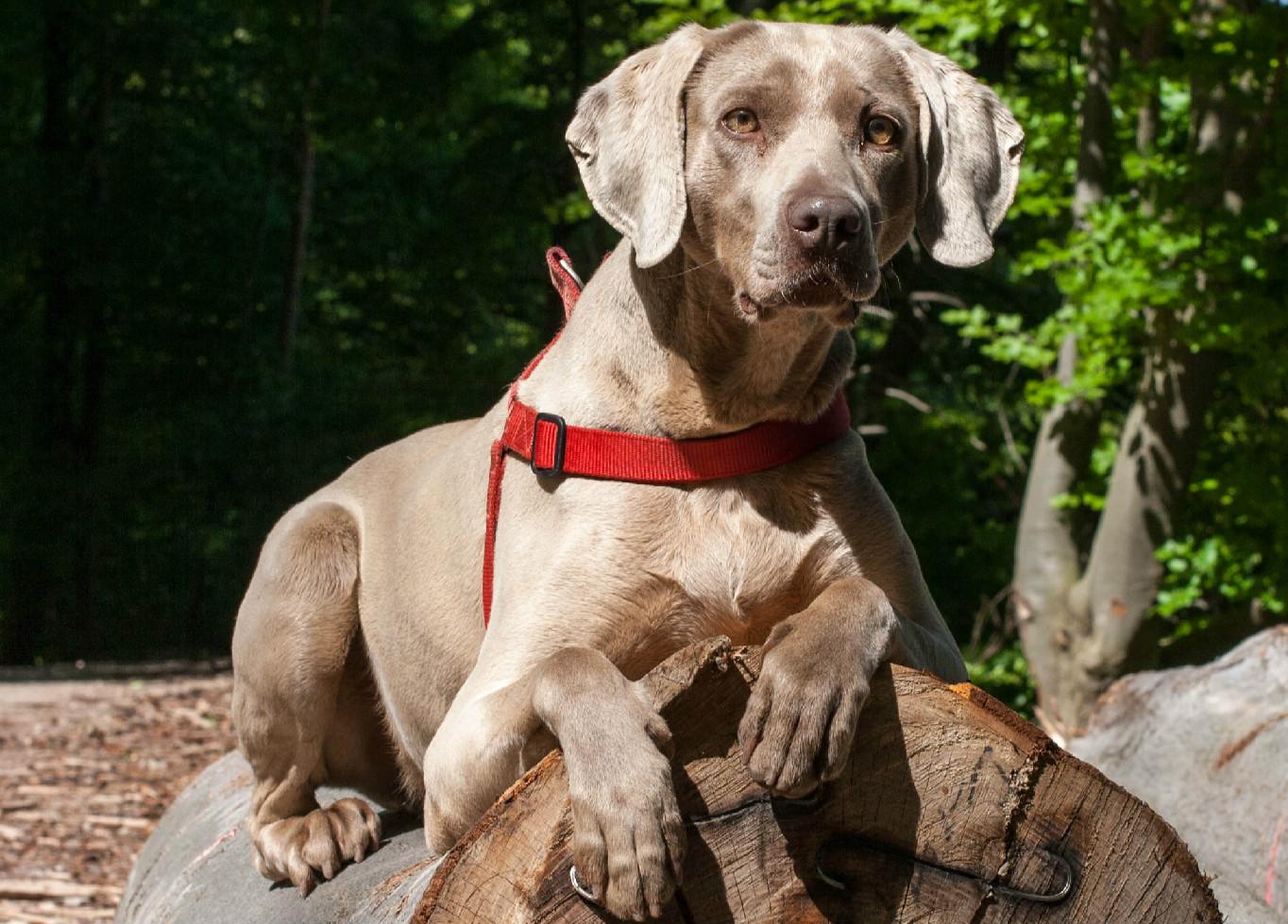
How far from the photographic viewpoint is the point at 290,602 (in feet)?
12.8

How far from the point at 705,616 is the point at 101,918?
12.7ft

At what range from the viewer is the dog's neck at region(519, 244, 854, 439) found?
312 cm

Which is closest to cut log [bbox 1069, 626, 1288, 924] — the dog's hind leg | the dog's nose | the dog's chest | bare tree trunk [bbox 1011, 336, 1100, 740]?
the dog's chest

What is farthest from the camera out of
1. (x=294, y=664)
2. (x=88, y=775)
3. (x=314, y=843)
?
(x=88, y=775)

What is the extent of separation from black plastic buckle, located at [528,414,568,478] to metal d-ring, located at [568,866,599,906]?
102 cm

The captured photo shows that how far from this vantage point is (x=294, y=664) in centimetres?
384

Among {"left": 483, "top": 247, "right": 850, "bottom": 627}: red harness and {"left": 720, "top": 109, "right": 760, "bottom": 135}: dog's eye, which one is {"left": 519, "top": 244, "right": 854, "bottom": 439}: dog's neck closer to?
{"left": 483, "top": 247, "right": 850, "bottom": 627}: red harness

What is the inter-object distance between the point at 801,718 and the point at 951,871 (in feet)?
1.26

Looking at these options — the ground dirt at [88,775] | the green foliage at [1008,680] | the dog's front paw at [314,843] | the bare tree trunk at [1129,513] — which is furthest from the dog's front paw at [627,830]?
the green foliage at [1008,680]

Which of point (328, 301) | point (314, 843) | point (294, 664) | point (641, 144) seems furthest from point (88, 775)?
point (328, 301)

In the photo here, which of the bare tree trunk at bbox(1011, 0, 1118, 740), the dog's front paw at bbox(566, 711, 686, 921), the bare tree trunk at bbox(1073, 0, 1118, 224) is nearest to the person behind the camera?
the dog's front paw at bbox(566, 711, 686, 921)

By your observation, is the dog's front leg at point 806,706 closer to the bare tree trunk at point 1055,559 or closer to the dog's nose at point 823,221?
the dog's nose at point 823,221

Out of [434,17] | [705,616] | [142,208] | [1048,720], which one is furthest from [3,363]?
[705,616]

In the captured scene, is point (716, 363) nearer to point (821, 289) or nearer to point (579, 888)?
point (821, 289)
